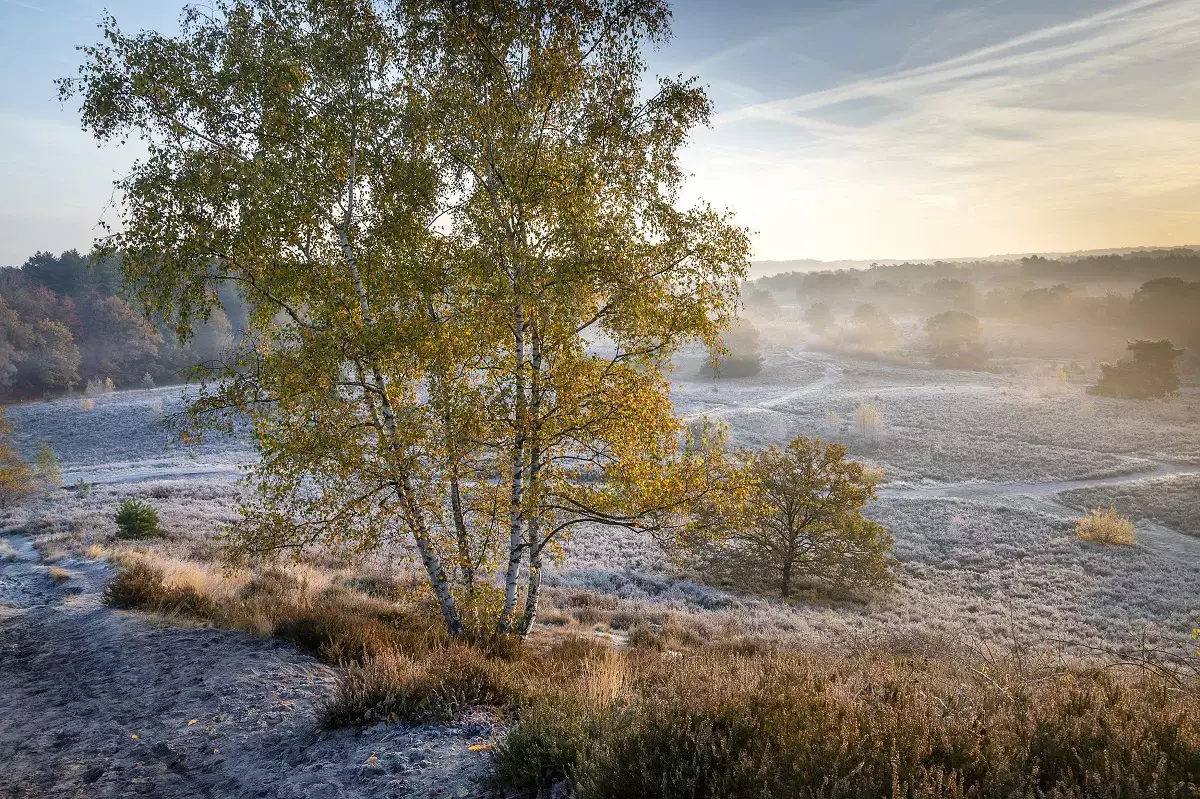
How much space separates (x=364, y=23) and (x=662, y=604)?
17.1 meters

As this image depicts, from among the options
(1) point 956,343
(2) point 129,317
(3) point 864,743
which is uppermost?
(2) point 129,317

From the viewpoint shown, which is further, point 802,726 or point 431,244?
point 431,244

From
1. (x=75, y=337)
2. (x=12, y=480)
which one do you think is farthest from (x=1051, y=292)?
(x=75, y=337)

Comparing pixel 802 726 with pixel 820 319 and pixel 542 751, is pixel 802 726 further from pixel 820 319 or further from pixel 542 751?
pixel 820 319

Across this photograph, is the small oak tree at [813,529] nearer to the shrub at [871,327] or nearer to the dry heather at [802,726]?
the dry heather at [802,726]

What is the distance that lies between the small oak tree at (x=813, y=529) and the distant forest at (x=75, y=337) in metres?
57.2

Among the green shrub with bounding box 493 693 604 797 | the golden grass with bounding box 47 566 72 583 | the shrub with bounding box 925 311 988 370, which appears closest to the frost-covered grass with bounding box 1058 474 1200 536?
the green shrub with bounding box 493 693 604 797

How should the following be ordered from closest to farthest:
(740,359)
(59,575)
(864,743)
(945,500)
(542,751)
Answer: (864,743) < (542,751) < (59,575) < (945,500) < (740,359)

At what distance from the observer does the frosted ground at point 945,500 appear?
773 inches

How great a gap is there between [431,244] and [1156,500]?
159 ft

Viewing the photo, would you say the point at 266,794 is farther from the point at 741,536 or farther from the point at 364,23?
the point at 741,536

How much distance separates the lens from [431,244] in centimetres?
895

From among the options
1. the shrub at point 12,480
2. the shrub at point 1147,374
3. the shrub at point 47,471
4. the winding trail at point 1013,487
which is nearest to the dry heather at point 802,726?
the shrub at point 12,480

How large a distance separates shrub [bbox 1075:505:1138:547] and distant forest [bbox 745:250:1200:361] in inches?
2701
